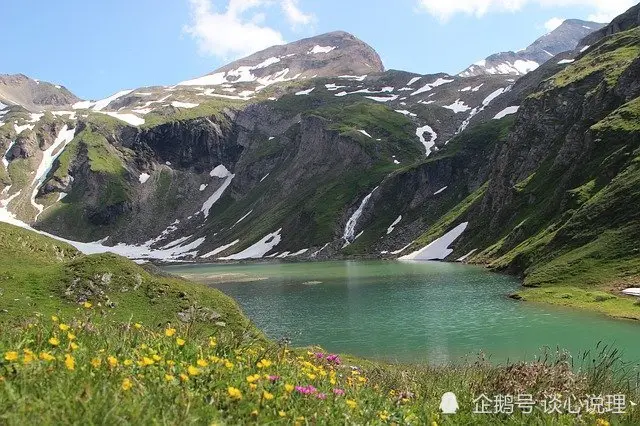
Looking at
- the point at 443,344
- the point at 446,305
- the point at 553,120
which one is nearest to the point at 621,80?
the point at 553,120

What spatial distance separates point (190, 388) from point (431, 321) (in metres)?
45.6

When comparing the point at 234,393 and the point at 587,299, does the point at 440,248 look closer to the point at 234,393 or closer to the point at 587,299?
the point at 587,299

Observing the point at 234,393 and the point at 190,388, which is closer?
the point at 234,393

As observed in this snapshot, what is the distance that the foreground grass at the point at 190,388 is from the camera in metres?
5.08

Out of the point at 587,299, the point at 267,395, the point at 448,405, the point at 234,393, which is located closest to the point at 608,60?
the point at 587,299

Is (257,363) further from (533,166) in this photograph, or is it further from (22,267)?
(533,166)

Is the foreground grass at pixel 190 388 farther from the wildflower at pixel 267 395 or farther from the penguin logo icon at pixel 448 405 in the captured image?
the penguin logo icon at pixel 448 405

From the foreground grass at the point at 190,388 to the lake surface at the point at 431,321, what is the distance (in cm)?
1143

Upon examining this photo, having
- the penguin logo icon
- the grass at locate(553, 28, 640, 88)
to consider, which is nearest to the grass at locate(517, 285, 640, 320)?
the penguin logo icon

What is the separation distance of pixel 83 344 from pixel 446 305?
54343mm

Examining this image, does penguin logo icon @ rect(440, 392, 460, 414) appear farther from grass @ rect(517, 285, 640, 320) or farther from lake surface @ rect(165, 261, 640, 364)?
grass @ rect(517, 285, 640, 320)

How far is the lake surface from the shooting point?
37.5 meters

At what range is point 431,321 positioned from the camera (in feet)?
161

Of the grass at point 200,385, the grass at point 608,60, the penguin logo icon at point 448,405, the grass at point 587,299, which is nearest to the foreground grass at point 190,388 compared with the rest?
the grass at point 200,385
